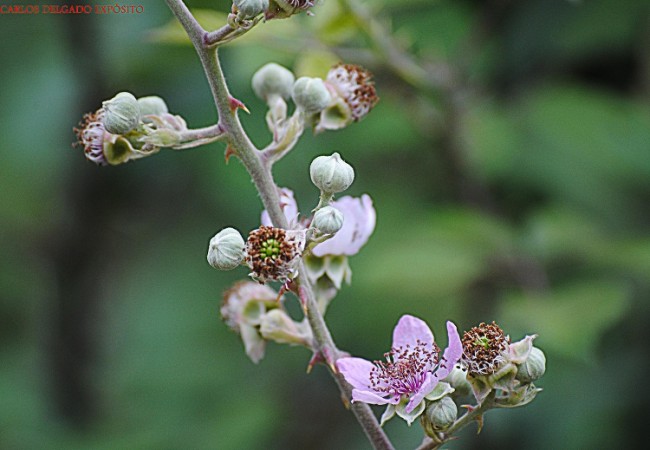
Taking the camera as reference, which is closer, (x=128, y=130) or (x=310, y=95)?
(x=128, y=130)

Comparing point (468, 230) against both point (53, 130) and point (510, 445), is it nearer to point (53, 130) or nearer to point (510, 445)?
point (510, 445)

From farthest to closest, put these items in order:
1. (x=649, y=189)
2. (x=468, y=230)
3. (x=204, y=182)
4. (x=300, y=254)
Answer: (x=204, y=182), (x=649, y=189), (x=468, y=230), (x=300, y=254)

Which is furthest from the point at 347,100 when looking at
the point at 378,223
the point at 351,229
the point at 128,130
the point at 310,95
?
the point at 378,223

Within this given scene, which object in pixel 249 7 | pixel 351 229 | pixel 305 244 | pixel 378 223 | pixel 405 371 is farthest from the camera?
pixel 378 223

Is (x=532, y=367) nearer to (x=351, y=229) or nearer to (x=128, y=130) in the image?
(x=351, y=229)

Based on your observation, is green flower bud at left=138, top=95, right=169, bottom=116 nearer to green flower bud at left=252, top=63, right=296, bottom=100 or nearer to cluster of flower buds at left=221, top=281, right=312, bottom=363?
green flower bud at left=252, top=63, right=296, bottom=100

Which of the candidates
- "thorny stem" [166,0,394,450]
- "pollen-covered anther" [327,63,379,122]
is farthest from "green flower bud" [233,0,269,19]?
"pollen-covered anther" [327,63,379,122]

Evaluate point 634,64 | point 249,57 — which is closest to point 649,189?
point 634,64
